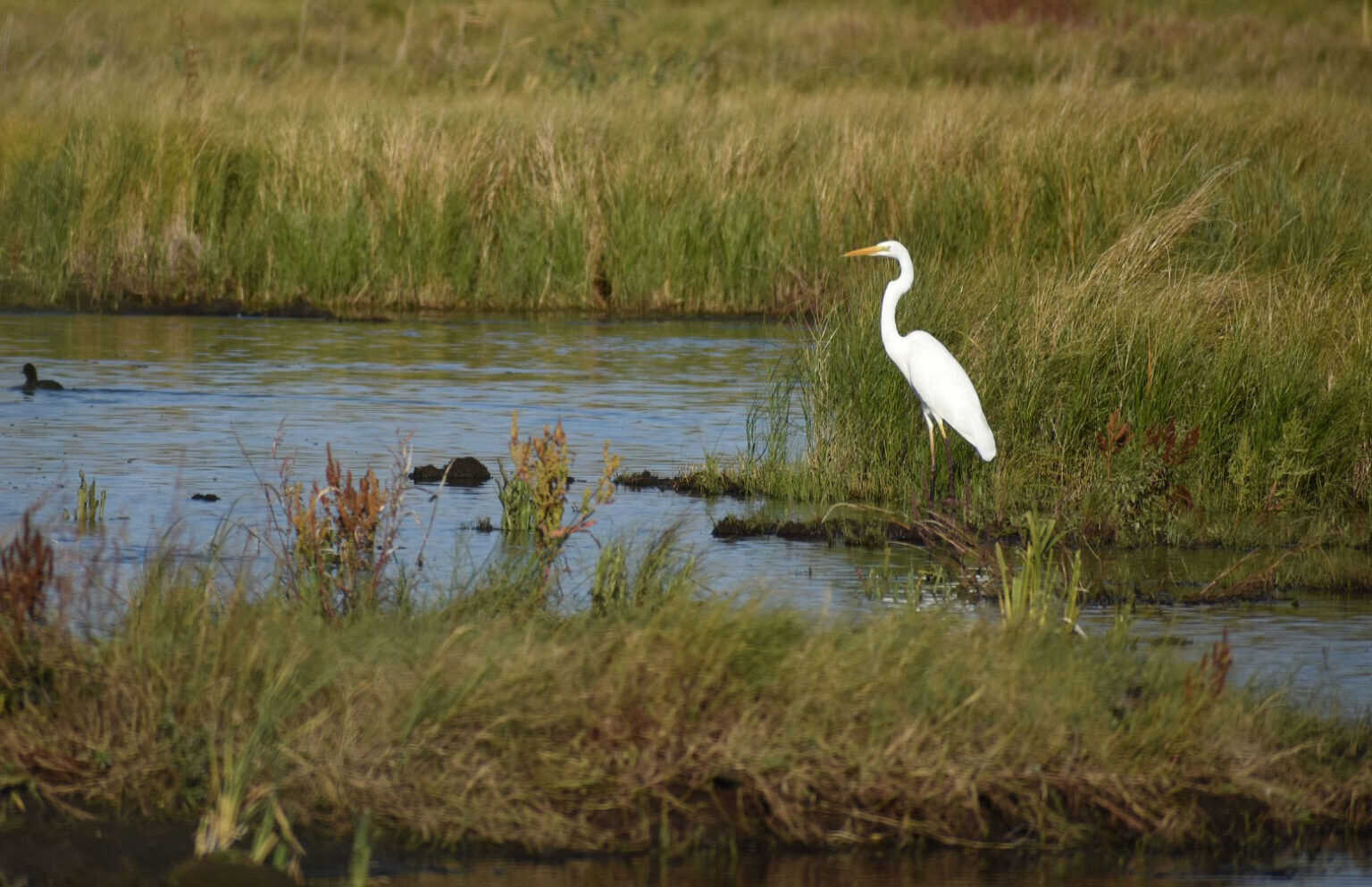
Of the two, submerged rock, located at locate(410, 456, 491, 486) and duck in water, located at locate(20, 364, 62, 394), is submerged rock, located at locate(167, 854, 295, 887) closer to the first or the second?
submerged rock, located at locate(410, 456, 491, 486)

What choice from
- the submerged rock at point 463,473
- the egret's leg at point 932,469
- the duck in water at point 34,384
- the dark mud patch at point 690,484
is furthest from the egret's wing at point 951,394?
the duck in water at point 34,384

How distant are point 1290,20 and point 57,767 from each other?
37905 millimetres

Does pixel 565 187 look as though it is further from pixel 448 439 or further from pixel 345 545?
pixel 345 545

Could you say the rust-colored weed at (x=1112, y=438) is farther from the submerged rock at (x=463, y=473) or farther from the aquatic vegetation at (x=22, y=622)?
the aquatic vegetation at (x=22, y=622)

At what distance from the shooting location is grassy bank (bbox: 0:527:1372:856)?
4.64m

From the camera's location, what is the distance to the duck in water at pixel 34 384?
1207 cm

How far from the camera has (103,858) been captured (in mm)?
4516

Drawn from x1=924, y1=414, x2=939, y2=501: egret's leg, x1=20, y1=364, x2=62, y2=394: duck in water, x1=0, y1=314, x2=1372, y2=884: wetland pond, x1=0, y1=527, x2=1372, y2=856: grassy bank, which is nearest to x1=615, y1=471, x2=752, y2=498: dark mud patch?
x1=0, y1=314, x2=1372, y2=884: wetland pond

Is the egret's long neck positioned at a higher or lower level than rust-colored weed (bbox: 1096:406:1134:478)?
higher

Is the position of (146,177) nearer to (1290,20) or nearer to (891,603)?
(891,603)

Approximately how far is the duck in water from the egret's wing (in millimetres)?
6005

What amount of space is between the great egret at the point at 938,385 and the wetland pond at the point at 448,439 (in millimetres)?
581

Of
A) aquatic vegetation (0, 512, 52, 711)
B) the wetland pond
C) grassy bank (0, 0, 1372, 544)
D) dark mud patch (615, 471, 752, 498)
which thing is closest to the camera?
aquatic vegetation (0, 512, 52, 711)

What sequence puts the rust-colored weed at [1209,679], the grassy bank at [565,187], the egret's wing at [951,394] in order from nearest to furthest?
the rust-colored weed at [1209,679], the egret's wing at [951,394], the grassy bank at [565,187]
